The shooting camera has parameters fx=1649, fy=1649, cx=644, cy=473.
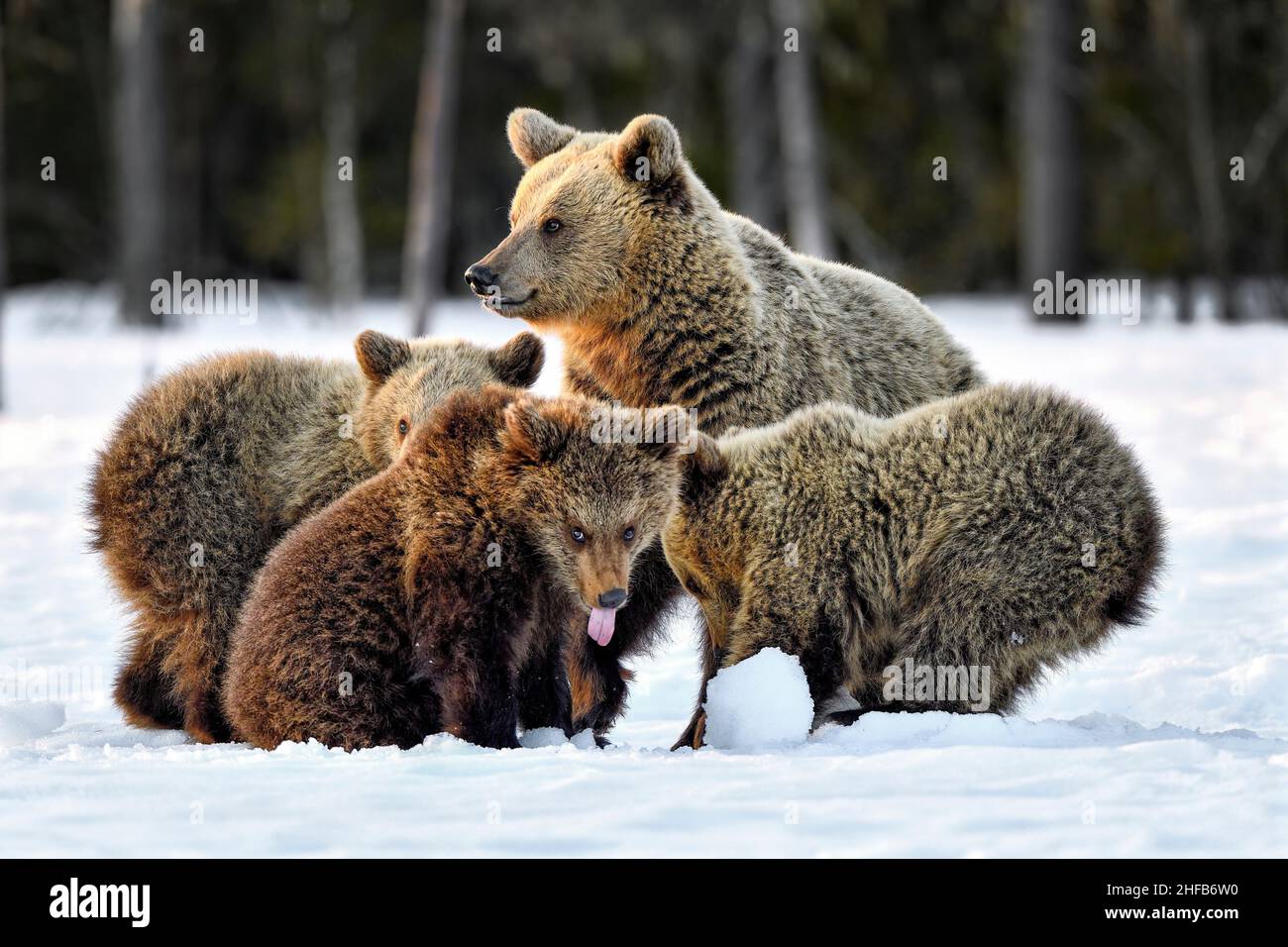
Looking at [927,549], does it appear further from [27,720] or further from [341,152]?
[341,152]

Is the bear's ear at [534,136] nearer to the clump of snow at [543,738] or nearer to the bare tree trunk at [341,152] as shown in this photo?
the clump of snow at [543,738]

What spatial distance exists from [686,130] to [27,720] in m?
27.2

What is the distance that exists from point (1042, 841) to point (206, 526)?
11.9ft

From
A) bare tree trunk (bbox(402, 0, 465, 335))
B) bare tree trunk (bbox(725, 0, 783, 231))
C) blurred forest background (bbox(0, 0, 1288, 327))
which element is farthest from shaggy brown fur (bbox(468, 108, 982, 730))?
bare tree trunk (bbox(725, 0, 783, 231))

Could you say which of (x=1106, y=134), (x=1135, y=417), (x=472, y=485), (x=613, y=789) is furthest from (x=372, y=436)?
(x=1106, y=134)

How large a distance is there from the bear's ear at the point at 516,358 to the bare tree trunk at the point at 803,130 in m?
17.1

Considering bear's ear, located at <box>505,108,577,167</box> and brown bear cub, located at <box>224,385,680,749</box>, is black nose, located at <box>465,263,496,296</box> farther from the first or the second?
brown bear cub, located at <box>224,385,680,749</box>

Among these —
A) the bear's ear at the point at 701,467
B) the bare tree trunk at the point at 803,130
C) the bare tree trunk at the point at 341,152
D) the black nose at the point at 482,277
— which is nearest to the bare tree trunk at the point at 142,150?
the bare tree trunk at the point at 341,152

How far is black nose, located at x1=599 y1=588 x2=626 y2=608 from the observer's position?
5500 millimetres

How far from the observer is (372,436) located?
6926 millimetres

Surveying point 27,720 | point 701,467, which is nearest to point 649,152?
point 701,467

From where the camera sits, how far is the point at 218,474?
6.70m
